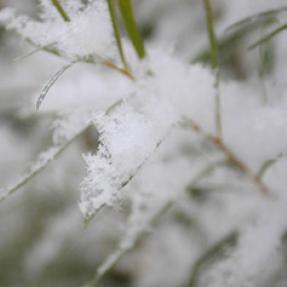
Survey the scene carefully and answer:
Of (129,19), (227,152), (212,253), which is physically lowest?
(212,253)

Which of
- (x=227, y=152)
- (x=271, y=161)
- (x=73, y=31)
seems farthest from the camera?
(x=227, y=152)

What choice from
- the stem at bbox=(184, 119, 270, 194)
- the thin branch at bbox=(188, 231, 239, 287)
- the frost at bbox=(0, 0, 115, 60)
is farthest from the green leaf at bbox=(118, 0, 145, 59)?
the thin branch at bbox=(188, 231, 239, 287)

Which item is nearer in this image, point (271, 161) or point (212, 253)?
point (271, 161)

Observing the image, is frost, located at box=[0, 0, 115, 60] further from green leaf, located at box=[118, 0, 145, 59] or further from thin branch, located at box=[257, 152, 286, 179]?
thin branch, located at box=[257, 152, 286, 179]

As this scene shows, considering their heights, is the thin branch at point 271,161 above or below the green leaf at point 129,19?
below

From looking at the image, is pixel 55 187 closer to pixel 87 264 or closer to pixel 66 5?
pixel 87 264

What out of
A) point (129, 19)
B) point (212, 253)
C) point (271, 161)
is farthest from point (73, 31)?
point (212, 253)

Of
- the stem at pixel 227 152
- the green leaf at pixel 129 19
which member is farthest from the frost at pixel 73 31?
the stem at pixel 227 152

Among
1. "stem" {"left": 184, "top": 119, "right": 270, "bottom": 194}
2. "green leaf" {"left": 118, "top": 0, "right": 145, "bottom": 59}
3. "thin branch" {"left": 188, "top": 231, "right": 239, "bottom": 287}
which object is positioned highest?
"green leaf" {"left": 118, "top": 0, "right": 145, "bottom": 59}

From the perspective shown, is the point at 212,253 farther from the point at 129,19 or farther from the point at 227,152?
the point at 129,19

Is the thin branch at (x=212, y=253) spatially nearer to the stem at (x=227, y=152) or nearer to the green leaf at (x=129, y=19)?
the stem at (x=227, y=152)

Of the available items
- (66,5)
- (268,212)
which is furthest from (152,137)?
(268,212)
